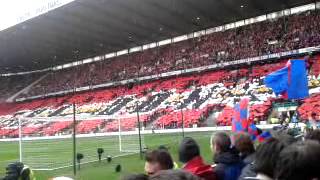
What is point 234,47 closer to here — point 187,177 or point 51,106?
point 51,106

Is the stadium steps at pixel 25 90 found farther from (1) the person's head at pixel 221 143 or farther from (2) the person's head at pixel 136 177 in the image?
(2) the person's head at pixel 136 177

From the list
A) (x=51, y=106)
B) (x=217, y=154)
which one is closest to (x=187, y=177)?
(x=217, y=154)

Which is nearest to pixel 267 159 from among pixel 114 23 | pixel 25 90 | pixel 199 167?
pixel 199 167

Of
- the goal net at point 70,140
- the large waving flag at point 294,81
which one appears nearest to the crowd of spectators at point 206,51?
the goal net at point 70,140

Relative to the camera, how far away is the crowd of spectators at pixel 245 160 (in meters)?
2.22

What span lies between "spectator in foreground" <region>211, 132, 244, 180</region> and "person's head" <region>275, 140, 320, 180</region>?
98.7 inches

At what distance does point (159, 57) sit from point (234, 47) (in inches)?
409

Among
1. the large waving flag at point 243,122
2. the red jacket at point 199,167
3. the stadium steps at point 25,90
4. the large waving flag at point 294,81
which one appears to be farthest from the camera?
the stadium steps at point 25,90

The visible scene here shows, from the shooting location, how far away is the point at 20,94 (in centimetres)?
6650

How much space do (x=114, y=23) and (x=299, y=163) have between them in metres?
42.8

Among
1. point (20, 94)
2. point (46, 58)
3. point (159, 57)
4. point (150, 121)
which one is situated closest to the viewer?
point (150, 121)

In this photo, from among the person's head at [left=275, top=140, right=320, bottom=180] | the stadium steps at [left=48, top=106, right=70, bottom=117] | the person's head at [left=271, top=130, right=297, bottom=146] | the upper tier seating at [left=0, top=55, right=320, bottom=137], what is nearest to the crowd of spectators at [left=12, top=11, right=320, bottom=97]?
the upper tier seating at [left=0, top=55, right=320, bottom=137]

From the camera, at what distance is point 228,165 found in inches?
193

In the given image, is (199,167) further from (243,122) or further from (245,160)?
(243,122)
